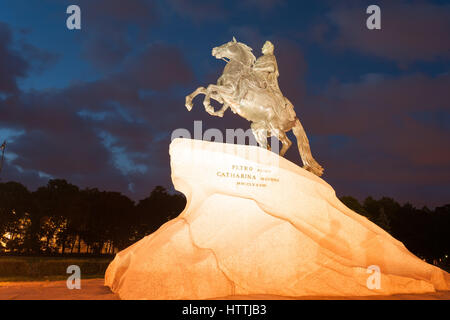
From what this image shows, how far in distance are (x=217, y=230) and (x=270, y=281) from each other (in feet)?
4.56

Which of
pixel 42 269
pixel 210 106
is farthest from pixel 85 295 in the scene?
pixel 42 269

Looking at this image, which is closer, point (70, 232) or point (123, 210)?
point (70, 232)

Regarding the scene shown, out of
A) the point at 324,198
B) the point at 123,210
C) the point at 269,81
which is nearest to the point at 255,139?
the point at 269,81

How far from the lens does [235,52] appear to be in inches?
401

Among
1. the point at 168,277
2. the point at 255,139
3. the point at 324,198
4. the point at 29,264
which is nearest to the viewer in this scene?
the point at 168,277

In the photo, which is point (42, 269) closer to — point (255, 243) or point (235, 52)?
point (255, 243)

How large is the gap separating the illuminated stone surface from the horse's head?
2.90 meters

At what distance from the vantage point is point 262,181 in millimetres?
8312

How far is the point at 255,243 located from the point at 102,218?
1116 inches

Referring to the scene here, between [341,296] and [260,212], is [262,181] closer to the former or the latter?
[260,212]

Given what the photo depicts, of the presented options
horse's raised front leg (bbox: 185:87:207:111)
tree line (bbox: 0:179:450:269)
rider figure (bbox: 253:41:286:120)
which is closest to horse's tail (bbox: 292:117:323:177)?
rider figure (bbox: 253:41:286:120)

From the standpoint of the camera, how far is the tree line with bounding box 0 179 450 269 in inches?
1154

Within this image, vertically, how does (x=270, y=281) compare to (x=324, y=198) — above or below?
below

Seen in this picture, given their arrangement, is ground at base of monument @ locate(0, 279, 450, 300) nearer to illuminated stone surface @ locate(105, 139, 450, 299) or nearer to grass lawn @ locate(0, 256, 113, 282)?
illuminated stone surface @ locate(105, 139, 450, 299)
